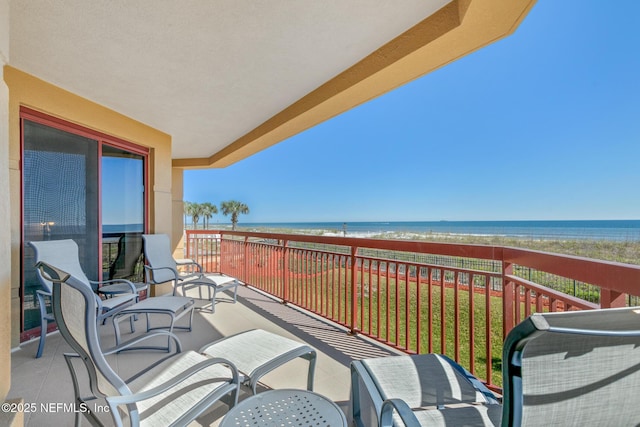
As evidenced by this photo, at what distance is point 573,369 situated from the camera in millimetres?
664

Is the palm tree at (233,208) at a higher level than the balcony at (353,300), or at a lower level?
higher

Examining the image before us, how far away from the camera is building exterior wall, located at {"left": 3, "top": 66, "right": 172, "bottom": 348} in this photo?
2.63 metres

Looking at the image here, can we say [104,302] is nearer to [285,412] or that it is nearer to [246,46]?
[285,412]

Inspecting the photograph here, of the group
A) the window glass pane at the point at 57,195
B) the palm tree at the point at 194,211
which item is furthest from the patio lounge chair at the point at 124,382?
the palm tree at the point at 194,211

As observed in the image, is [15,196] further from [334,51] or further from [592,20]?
[592,20]

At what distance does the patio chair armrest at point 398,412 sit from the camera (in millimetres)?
856

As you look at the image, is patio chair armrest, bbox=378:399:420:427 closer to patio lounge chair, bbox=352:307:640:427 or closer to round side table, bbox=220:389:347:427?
round side table, bbox=220:389:347:427

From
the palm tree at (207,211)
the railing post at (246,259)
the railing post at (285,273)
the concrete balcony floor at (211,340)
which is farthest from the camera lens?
the palm tree at (207,211)

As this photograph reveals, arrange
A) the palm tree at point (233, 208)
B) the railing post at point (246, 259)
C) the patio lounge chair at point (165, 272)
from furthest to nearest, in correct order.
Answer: the palm tree at point (233, 208) < the railing post at point (246, 259) < the patio lounge chair at point (165, 272)

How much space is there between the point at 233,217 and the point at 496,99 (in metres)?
33.6

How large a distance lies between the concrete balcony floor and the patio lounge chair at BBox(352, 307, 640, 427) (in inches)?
55.5

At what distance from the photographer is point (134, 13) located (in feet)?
6.23

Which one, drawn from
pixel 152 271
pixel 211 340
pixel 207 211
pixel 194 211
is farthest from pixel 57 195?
pixel 207 211

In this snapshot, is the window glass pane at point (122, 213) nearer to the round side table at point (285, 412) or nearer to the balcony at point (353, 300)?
the balcony at point (353, 300)
